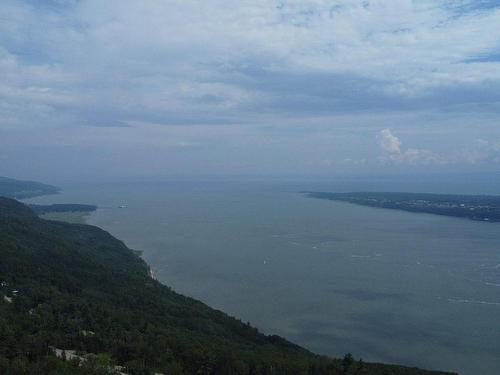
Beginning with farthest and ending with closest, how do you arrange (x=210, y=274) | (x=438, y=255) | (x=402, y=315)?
1. (x=438, y=255)
2. (x=210, y=274)
3. (x=402, y=315)

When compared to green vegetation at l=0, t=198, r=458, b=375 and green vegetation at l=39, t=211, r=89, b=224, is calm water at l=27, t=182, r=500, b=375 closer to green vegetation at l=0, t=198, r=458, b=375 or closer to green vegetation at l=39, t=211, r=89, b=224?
green vegetation at l=39, t=211, r=89, b=224

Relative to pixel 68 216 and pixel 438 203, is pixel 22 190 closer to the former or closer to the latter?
pixel 68 216

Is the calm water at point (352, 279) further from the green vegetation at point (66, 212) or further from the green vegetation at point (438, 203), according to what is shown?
the green vegetation at point (438, 203)

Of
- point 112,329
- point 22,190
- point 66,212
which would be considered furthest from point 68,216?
point 22,190

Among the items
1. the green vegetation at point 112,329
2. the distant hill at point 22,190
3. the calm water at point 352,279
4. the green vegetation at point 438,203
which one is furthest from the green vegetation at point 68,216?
the green vegetation at point 438,203

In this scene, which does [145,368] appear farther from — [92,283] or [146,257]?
[146,257]

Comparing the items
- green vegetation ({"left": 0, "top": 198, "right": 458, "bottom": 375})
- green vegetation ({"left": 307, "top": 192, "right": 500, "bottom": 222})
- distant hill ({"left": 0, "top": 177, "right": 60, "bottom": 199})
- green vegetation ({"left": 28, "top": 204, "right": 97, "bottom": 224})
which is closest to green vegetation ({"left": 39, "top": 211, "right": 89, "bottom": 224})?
green vegetation ({"left": 28, "top": 204, "right": 97, "bottom": 224})

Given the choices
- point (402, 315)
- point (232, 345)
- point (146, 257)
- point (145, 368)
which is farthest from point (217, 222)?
point (145, 368)
